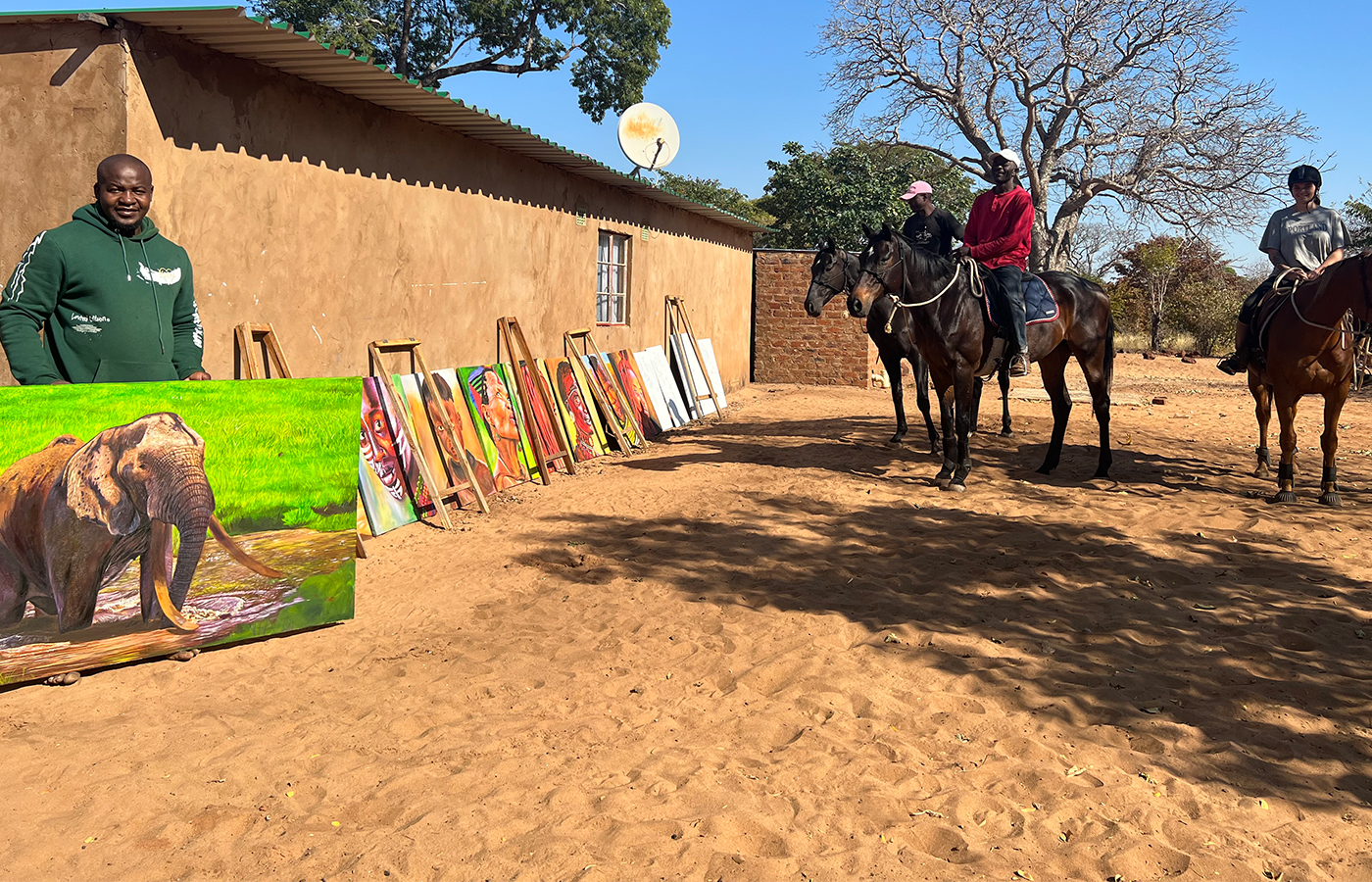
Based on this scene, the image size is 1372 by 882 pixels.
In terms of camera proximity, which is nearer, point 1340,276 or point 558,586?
point 558,586

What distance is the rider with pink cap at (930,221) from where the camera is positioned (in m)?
9.73

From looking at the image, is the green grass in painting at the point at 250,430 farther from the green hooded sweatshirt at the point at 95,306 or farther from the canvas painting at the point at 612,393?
the canvas painting at the point at 612,393

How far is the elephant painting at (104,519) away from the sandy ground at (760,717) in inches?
15.3

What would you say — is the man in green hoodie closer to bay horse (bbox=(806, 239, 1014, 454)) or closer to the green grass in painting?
the green grass in painting

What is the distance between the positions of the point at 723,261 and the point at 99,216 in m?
12.5

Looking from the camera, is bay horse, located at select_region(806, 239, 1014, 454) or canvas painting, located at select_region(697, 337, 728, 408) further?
canvas painting, located at select_region(697, 337, 728, 408)

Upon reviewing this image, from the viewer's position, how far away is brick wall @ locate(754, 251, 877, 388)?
17.2 m

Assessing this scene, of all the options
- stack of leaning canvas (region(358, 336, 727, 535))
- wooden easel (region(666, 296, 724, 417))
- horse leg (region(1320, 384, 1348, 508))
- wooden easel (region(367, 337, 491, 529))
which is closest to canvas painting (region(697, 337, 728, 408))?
wooden easel (region(666, 296, 724, 417))

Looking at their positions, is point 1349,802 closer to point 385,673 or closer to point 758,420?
point 385,673

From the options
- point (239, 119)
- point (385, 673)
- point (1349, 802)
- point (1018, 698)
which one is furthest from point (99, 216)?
point (1349, 802)

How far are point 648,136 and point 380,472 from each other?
746cm

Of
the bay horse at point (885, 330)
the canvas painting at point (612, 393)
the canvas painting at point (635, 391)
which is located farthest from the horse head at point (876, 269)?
the canvas painting at point (635, 391)

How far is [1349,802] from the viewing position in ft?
10.3

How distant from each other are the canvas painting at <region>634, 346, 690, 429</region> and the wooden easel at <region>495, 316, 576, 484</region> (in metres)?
2.55
